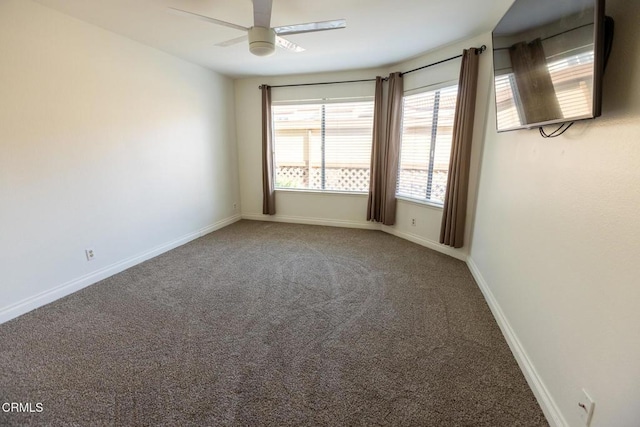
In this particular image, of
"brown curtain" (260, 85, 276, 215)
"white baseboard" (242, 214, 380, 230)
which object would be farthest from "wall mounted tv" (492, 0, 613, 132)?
"brown curtain" (260, 85, 276, 215)

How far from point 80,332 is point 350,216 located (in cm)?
359

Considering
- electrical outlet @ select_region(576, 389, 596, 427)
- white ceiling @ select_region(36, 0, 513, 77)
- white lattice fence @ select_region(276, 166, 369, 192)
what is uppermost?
white ceiling @ select_region(36, 0, 513, 77)

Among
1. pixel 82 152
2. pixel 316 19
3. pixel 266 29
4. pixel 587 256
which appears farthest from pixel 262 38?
pixel 587 256

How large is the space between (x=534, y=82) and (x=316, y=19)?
1.88 metres

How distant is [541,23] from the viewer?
1353 millimetres

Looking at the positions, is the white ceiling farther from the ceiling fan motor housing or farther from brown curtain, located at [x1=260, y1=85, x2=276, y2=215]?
brown curtain, located at [x1=260, y1=85, x2=276, y2=215]

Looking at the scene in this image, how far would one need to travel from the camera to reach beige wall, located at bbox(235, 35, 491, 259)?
3.51 meters

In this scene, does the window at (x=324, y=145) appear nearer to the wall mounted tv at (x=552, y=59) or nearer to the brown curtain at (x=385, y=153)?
the brown curtain at (x=385, y=153)

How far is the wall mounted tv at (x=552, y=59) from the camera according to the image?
1.05 m

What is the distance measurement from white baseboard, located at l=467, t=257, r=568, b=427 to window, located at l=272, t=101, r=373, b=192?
8.79 ft

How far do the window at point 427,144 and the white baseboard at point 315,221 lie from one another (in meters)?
0.80

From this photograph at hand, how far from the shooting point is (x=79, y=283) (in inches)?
103

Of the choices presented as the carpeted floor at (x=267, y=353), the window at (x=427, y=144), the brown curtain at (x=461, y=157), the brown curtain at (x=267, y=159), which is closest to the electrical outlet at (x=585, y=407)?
the carpeted floor at (x=267, y=353)

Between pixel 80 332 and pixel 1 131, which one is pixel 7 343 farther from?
pixel 1 131
